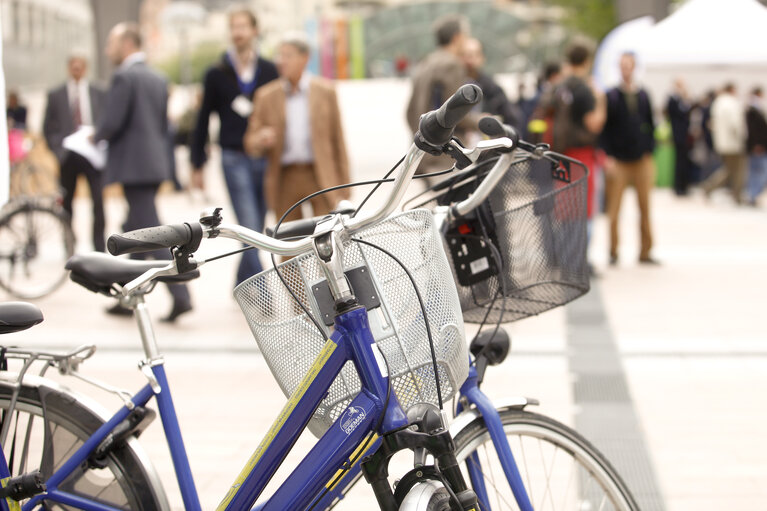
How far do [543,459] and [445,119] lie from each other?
3.51 feet

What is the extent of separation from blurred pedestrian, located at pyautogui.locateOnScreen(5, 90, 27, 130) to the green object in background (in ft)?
39.1

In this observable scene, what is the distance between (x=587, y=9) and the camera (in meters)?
32.9

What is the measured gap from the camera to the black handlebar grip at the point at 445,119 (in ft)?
6.27

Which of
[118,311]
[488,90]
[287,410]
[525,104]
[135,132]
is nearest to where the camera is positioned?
[287,410]

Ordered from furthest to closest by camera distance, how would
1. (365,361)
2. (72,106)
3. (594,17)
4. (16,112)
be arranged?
(594,17), (16,112), (72,106), (365,361)

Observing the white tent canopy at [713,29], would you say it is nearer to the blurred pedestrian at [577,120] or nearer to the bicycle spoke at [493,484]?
the blurred pedestrian at [577,120]

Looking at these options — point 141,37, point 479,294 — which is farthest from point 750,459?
point 141,37

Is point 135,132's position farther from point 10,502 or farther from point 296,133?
point 10,502

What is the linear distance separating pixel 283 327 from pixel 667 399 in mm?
3279

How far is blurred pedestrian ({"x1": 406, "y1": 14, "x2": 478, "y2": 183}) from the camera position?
23.6 ft

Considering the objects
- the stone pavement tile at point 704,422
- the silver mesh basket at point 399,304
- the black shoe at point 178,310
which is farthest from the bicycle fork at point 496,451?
the black shoe at point 178,310

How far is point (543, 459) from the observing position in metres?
2.61

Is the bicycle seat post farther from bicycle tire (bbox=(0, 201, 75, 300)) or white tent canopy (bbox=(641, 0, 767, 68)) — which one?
white tent canopy (bbox=(641, 0, 767, 68))

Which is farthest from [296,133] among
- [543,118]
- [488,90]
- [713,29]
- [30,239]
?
[713,29]
